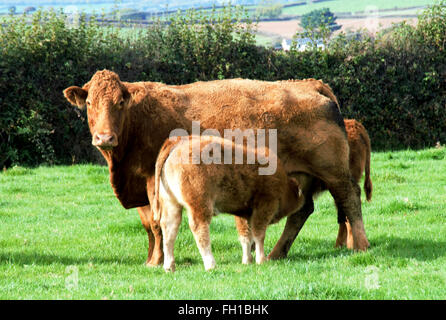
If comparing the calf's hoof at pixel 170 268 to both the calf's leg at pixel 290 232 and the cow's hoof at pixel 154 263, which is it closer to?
the cow's hoof at pixel 154 263

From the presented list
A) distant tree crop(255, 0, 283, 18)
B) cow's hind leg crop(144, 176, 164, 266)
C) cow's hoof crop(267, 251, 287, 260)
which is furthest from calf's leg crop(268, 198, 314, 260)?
distant tree crop(255, 0, 283, 18)

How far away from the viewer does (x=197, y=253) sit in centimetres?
830

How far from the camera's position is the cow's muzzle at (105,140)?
22.1ft

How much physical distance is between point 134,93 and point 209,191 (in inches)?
63.0

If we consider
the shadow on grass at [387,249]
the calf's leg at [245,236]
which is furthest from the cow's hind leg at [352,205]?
the calf's leg at [245,236]

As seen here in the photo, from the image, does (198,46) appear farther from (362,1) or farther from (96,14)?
(362,1)

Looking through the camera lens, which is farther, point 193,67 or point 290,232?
point 193,67

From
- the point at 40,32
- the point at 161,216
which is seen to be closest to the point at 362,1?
the point at 40,32

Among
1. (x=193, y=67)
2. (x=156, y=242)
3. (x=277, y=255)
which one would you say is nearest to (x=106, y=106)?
(x=156, y=242)

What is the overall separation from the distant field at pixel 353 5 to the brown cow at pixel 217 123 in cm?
4453

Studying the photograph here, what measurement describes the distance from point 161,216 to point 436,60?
12756 millimetres

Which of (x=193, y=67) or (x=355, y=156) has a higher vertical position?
(x=355, y=156)

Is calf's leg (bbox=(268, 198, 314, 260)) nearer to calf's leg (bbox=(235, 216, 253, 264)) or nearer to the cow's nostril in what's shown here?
calf's leg (bbox=(235, 216, 253, 264))

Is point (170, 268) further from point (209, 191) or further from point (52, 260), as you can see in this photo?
point (52, 260)
